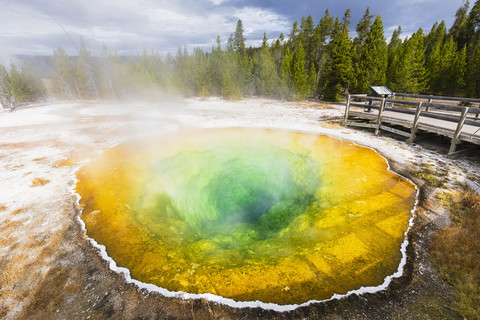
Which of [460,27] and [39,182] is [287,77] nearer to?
[39,182]

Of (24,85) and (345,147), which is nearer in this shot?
(345,147)

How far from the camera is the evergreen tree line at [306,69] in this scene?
26031mm

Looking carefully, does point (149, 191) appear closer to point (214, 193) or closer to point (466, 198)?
point (214, 193)

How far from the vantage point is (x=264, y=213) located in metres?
7.44

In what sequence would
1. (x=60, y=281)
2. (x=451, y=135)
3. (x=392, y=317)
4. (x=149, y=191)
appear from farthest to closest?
(x=451, y=135)
(x=149, y=191)
(x=60, y=281)
(x=392, y=317)

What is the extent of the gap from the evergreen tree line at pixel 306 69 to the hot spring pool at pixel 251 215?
67.5 feet

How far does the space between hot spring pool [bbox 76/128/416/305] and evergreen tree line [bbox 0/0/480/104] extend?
2056 centimetres

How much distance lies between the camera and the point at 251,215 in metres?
A: 7.58

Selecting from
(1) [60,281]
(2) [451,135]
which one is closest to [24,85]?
(1) [60,281]

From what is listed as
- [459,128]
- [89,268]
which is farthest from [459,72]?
[89,268]

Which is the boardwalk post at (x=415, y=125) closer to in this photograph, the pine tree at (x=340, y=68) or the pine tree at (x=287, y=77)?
the pine tree at (x=340, y=68)

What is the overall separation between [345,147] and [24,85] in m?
50.3

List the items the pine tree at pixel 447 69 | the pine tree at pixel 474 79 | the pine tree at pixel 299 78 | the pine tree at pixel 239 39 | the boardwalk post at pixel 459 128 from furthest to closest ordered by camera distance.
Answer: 1. the pine tree at pixel 239 39
2. the pine tree at pixel 447 69
3. the pine tree at pixel 299 78
4. the pine tree at pixel 474 79
5. the boardwalk post at pixel 459 128

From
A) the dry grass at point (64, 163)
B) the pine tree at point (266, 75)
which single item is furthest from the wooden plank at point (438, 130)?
the pine tree at point (266, 75)
